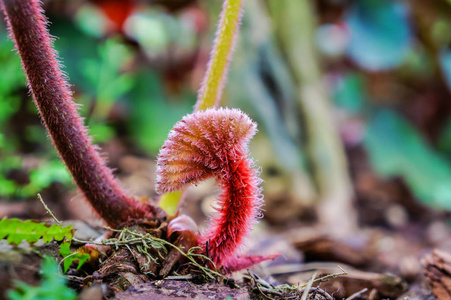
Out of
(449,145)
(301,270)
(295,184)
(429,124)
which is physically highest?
(429,124)

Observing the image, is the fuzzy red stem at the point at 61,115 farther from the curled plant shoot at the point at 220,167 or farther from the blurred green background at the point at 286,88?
the blurred green background at the point at 286,88

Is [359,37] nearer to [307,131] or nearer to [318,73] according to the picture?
[318,73]

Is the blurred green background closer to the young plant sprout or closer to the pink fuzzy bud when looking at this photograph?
the young plant sprout

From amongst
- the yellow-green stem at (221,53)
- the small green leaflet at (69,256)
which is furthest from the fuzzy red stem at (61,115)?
the yellow-green stem at (221,53)

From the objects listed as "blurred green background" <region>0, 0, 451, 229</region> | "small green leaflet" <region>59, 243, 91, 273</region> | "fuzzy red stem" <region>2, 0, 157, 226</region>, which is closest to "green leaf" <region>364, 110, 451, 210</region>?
"blurred green background" <region>0, 0, 451, 229</region>

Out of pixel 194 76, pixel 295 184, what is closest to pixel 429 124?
pixel 295 184
